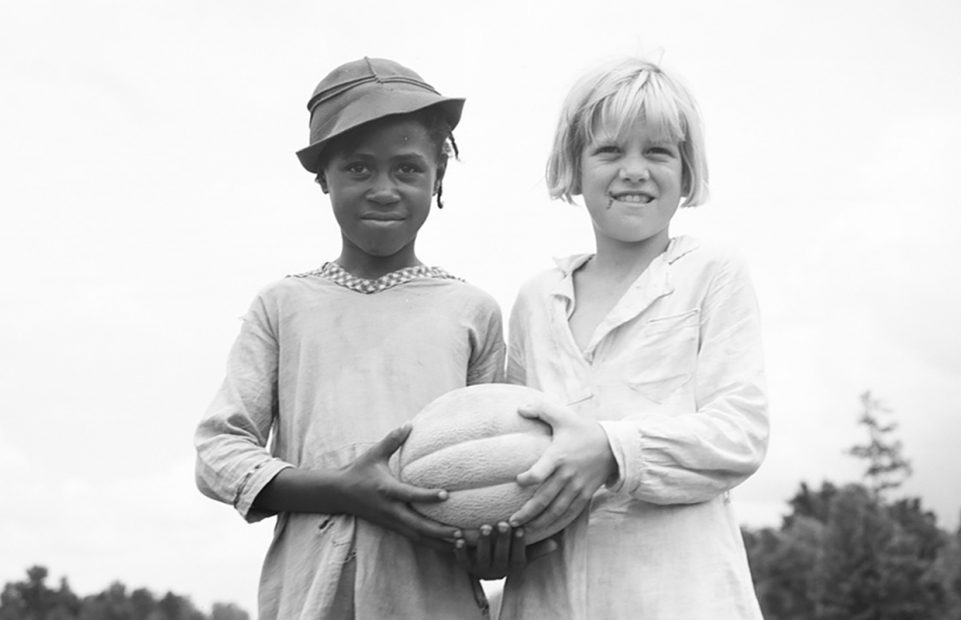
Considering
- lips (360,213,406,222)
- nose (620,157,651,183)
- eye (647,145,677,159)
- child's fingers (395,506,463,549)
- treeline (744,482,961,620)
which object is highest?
treeline (744,482,961,620)

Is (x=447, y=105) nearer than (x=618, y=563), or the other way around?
(x=618, y=563)

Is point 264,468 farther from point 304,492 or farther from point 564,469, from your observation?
point 564,469

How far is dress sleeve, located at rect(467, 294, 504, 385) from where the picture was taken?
5.32 m

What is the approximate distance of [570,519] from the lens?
4582 millimetres

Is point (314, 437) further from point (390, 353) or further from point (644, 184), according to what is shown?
point (644, 184)

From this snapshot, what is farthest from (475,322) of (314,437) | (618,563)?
(618,563)

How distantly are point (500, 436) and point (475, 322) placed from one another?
88 centimetres

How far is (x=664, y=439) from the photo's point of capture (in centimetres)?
464

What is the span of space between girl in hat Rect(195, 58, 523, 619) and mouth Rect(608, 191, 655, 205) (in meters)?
0.70

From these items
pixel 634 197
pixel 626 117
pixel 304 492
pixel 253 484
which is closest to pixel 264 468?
pixel 253 484

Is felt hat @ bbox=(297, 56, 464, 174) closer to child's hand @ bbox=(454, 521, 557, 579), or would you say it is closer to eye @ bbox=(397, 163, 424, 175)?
eye @ bbox=(397, 163, 424, 175)

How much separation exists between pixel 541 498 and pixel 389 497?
1.73ft

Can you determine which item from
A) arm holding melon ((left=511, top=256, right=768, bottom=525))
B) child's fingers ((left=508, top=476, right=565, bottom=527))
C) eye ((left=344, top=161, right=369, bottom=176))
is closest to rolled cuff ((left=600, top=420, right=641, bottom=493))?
arm holding melon ((left=511, top=256, right=768, bottom=525))

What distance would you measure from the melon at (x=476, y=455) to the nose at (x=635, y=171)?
0.96m
